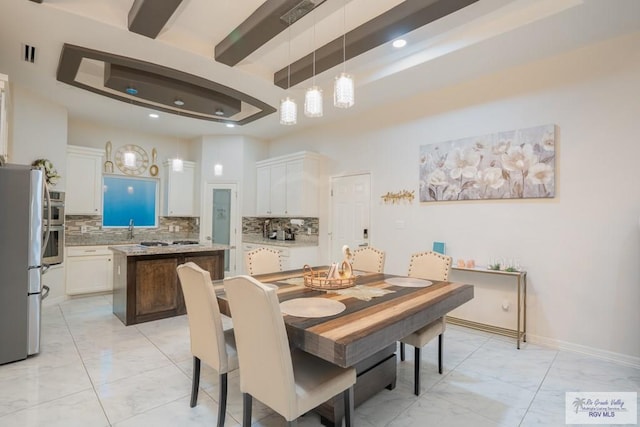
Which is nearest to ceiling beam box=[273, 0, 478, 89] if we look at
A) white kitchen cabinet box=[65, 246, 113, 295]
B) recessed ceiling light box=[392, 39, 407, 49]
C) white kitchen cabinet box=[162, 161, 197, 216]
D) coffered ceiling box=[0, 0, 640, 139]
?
coffered ceiling box=[0, 0, 640, 139]

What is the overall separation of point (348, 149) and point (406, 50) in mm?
2003

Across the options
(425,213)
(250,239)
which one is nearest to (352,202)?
(425,213)

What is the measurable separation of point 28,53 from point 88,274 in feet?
10.7

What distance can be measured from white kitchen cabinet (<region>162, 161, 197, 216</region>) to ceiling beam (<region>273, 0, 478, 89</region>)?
135 inches

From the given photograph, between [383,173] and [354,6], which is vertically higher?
[354,6]

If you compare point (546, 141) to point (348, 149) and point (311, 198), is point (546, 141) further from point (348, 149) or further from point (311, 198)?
point (311, 198)

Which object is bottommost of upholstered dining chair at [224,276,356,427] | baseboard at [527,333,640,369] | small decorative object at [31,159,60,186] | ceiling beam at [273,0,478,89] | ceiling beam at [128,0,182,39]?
A: baseboard at [527,333,640,369]

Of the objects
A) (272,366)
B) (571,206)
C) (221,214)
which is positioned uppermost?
(571,206)

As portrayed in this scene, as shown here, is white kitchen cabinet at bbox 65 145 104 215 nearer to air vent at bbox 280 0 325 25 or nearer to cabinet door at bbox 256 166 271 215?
cabinet door at bbox 256 166 271 215

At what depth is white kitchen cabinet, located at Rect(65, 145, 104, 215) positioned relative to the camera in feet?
16.6

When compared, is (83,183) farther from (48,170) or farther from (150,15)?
(150,15)

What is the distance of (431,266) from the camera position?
2.99 metres

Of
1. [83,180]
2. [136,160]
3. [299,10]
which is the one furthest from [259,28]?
[136,160]

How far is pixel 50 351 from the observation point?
306 centimetres
